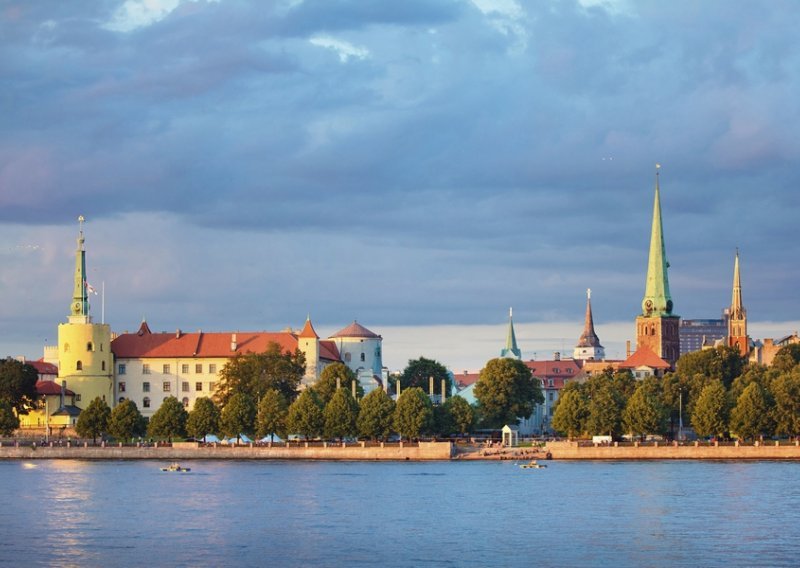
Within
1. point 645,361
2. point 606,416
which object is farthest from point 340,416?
point 645,361

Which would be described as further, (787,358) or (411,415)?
(787,358)

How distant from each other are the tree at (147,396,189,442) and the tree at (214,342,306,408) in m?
8.69

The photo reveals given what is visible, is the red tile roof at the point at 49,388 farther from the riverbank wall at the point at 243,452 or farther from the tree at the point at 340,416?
the tree at the point at 340,416

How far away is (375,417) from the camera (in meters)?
129

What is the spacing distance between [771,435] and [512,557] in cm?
7302

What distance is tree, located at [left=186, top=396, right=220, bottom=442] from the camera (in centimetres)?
13212

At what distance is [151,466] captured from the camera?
411 ft

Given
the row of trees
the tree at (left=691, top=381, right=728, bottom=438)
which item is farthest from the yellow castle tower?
the tree at (left=691, top=381, right=728, bottom=438)

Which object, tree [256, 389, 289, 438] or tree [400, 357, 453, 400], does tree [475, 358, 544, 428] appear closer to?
tree [256, 389, 289, 438]

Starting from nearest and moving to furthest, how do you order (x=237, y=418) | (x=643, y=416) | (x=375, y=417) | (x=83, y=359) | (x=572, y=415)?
(x=643, y=416), (x=375, y=417), (x=237, y=418), (x=572, y=415), (x=83, y=359)

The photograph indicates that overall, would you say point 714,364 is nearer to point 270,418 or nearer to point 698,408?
point 698,408

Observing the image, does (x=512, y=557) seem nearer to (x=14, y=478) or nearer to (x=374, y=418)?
(x=14, y=478)

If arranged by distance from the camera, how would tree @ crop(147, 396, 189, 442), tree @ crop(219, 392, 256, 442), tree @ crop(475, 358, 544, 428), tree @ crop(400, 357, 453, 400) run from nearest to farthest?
tree @ crop(219, 392, 256, 442) → tree @ crop(147, 396, 189, 442) → tree @ crop(475, 358, 544, 428) → tree @ crop(400, 357, 453, 400)

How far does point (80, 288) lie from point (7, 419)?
20.6 meters
